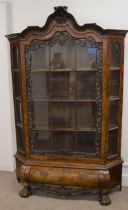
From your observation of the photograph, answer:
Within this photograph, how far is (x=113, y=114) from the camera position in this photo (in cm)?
257

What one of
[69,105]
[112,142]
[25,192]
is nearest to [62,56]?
[69,105]

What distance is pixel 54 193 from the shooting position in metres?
2.66

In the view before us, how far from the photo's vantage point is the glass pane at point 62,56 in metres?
2.43

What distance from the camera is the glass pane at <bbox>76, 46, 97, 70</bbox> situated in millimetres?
2395

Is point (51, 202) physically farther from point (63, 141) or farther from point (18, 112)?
point (18, 112)

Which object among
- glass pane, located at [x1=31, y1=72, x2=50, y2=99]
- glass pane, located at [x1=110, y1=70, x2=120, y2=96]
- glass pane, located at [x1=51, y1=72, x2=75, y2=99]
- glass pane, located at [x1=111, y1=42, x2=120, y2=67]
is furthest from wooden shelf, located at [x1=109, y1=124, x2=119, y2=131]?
glass pane, located at [x1=31, y1=72, x2=50, y2=99]

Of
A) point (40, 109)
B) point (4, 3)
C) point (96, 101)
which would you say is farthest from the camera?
point (4, 3)

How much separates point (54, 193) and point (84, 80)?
4.21 feet

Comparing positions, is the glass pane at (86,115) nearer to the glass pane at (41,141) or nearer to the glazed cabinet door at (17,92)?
the glass pane at (41,141)

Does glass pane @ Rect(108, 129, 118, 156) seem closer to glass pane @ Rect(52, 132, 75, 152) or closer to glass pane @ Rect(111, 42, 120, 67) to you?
glass pane @ Rect(52, 132, 75, 152)

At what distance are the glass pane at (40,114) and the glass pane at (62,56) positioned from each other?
1.38 ft

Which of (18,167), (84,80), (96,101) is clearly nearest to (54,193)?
(18,167)

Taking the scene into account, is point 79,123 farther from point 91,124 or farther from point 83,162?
point 83,162

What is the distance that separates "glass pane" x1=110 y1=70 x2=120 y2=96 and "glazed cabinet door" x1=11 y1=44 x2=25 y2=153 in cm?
Result: 97
